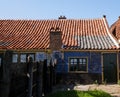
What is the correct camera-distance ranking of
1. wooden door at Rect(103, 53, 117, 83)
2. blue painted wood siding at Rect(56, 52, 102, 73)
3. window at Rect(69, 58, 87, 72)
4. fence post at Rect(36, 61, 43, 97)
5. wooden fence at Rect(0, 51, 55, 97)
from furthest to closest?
window at Rect(69, 58, 87, 72), blue painted wood siding at Rect(56, 52, 102, 73), wooden door at Rect(103, 53, 117, 83), fence post at Rect(36, 61, 43, 97), wooden fence at Rect(0, 51, 55, 97)

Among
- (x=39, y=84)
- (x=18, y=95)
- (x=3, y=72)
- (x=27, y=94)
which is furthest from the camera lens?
(x=39, y=84)

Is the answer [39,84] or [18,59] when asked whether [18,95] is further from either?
[18,59]

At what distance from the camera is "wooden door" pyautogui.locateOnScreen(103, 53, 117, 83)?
21.0 m

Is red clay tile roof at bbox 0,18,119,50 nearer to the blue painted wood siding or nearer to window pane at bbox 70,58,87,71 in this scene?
the blue painted wood siding

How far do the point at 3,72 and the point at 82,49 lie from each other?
626 inches

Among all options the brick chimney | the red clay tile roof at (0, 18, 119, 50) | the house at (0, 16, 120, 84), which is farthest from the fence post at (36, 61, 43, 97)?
the red clay tile roof at (0, 18, 119, 50)

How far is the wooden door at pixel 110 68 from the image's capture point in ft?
69.1

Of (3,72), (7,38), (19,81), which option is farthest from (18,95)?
(7,38)

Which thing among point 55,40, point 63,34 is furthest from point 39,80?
point 63,34

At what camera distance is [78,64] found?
21281 mm

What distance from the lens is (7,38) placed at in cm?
2372

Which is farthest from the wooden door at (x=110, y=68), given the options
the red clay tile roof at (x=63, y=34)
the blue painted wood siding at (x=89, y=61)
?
the red clay tile roof at (x=63, y=34)

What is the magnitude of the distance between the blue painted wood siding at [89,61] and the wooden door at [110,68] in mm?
473

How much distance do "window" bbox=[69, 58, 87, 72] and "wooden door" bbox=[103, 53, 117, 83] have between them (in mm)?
1507
